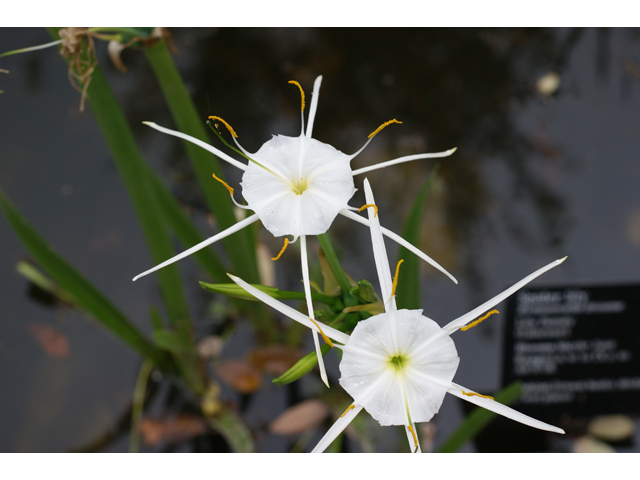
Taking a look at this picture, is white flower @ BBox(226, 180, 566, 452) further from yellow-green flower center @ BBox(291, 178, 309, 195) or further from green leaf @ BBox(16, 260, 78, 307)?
green leaf @ BBox(16, 260, 78, 307)

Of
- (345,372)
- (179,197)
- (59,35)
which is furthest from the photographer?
(179,197)

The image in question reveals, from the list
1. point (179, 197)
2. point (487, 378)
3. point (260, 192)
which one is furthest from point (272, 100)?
point (487, 378)

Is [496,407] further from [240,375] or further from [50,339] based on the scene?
[50,339]

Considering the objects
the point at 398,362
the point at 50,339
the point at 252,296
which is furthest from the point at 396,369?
the point at 50,339

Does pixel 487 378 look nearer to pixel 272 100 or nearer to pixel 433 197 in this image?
pixel 433 197

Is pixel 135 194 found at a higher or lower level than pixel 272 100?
lower

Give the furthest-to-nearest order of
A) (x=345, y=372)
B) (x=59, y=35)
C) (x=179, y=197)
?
(x=179, y=197), (x=59, y=35), (x=345, y=372)
